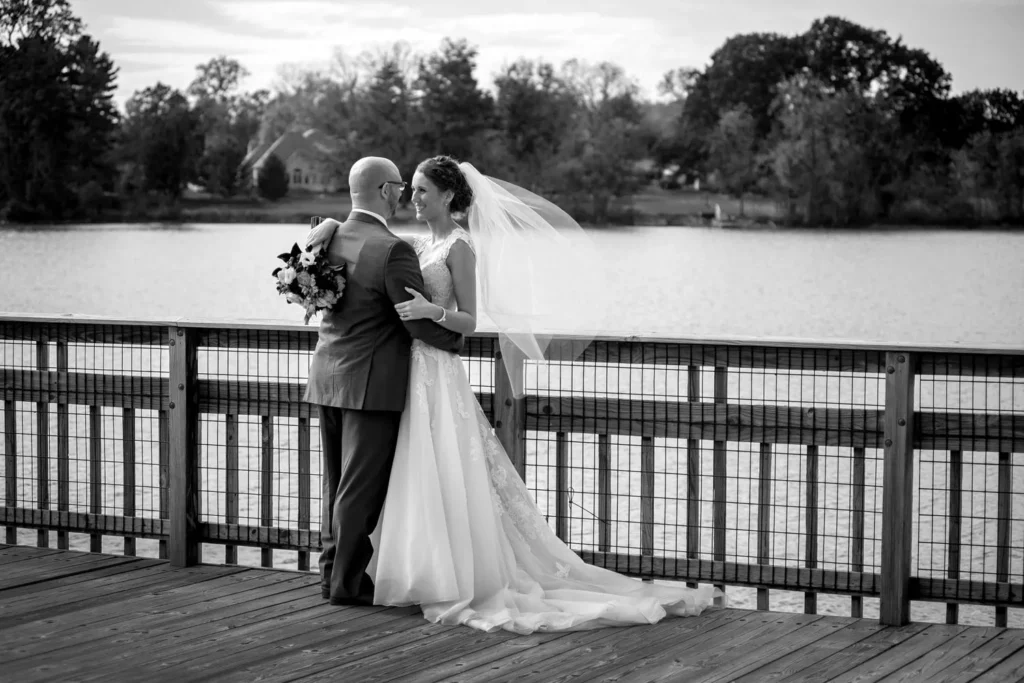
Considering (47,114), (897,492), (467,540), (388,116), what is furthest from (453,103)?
(897,492)

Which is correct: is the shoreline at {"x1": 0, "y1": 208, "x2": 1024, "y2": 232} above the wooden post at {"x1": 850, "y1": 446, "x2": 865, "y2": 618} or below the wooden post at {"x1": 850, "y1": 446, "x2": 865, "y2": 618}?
above

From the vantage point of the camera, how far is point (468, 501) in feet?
12.1

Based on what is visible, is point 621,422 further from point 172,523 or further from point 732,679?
point 172,523

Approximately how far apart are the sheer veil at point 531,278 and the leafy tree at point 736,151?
5.50 meters

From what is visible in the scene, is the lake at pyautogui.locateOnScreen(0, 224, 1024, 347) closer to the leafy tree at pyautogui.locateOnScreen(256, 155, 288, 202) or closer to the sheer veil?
the leafy tree at pyautogui.locateOnScreen(256, 155, 288, 202)

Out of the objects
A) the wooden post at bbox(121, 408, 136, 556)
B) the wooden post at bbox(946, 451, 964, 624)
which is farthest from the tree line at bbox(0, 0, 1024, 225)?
the wooden post at bbox(121, 408, 136, 556)

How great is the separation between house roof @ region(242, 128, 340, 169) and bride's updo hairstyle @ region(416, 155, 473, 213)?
19.3 ft

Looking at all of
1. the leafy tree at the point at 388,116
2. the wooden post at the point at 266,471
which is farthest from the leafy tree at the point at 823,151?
the wooden post at the point at 266,471

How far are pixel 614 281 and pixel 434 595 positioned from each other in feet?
23.5

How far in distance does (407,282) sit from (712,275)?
7.74 m

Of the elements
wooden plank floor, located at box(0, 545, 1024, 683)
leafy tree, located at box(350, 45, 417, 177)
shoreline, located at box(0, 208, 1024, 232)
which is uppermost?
leafy tree, located at box(350, 45, 417, 177)

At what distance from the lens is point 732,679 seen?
3.08 metres

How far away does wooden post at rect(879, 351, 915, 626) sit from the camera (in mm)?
3604

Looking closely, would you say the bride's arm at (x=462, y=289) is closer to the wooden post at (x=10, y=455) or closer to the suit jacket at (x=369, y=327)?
the suit jacket at (x=369, y=327)
